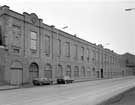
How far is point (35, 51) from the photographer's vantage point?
37562mm

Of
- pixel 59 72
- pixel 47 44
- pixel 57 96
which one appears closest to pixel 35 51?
pixel 47 44

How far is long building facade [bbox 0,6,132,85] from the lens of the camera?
3148cm

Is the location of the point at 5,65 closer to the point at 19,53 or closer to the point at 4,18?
the point at 19,53

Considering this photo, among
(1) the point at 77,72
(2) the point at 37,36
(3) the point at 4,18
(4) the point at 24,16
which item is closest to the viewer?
(3) the point at 4,18

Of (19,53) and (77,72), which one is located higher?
(19,53)

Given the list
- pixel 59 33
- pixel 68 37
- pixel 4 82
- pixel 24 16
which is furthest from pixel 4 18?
pixel 68 37

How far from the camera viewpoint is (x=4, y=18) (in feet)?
104

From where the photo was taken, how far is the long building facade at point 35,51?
3148 cm

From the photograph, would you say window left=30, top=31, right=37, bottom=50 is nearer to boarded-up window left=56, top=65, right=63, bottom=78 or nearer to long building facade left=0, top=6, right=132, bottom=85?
long building facade left=0, top=6, right=132, bottom=85

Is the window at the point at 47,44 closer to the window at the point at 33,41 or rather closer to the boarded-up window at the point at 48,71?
the boarded-up window at the point at 48,71

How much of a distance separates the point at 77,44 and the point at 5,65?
28.0 m

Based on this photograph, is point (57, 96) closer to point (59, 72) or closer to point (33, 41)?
point (33, 41)

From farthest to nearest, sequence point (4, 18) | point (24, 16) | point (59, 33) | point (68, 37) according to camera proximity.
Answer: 1. point (68, 37)
2. point (59, 33)
3. point (24, 16)
4. point (4, 18)

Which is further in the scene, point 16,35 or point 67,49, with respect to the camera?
point 67,49
